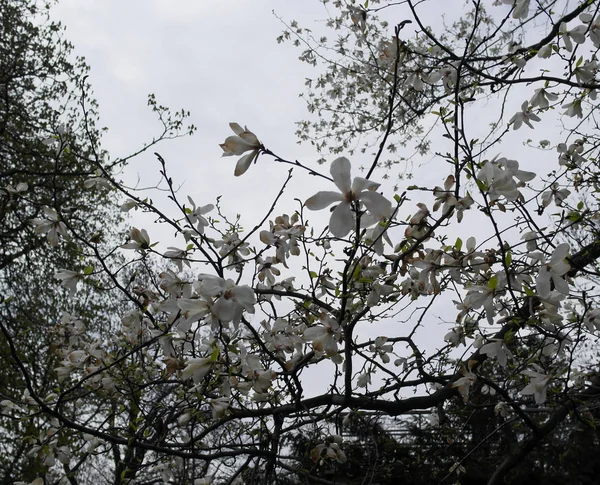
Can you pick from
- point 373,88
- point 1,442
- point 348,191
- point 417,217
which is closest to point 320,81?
point 373,88

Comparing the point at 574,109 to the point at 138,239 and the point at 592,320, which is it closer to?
the point at 592,320

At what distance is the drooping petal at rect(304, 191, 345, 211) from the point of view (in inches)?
41.3

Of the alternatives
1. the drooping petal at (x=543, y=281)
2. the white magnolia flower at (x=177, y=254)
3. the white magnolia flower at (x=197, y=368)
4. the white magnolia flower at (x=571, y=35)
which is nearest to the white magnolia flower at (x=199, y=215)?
the white magnolia flower at (x=177, y=254)

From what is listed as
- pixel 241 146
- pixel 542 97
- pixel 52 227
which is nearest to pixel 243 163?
pixel 241 146

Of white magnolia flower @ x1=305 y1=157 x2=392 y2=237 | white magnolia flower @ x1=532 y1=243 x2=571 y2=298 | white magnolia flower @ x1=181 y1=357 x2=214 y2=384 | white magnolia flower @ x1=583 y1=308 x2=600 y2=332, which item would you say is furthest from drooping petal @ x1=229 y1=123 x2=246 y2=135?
white magnolia flower @ x1=583 y1=308 x2=600 y2=332

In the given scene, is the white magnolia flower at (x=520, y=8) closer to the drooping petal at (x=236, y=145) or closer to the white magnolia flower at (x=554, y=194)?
the white magnolia flower at (x=554, y=194)

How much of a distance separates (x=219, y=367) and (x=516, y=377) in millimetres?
1305

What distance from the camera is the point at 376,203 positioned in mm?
1050

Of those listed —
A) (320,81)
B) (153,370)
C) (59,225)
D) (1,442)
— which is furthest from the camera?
(1,442)

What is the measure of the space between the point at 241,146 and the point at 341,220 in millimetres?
305

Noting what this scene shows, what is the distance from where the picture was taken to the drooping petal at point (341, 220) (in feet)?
3.52

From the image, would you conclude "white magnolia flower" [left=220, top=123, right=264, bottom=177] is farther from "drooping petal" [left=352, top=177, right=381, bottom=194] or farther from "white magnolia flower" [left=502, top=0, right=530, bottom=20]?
"white magnolia flower" [left=502, top=0, right=530, bottom=20]

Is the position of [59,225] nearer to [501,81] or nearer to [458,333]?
[458,333]

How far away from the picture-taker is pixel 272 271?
2070mm
